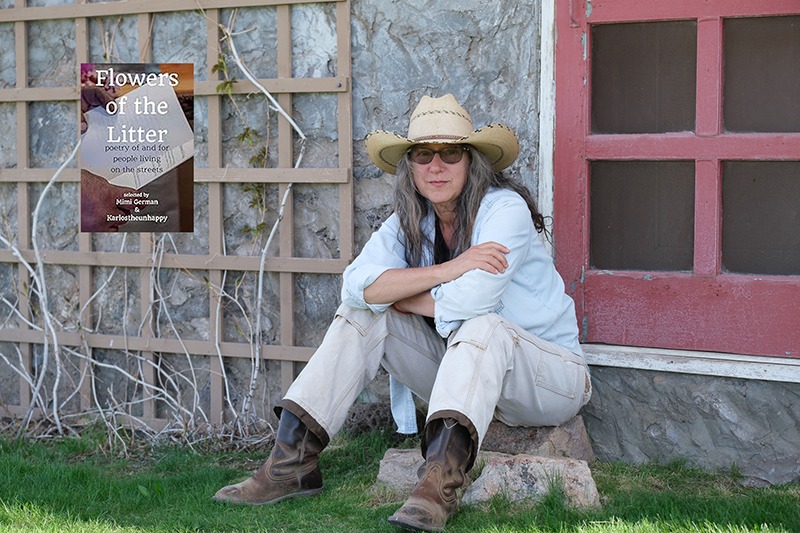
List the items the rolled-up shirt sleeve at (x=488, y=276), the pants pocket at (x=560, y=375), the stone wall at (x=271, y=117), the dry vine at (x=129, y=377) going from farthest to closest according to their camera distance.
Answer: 1. the dry vine at (x=129, y=377)
2. the stone wall at (x=271, y=117)
3. the pants pocket at (x=560, y=375)
4. the rolled-up shirt sleeve at (x=488, y=276)

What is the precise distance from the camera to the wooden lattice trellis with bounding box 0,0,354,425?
4.33 m

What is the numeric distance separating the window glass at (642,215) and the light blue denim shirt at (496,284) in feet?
1.21

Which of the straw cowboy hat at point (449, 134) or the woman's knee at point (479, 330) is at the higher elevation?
the straw cowboy hat at point (449, 134)

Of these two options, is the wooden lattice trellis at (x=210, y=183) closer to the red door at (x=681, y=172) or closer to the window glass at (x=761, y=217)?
the red door at (x=681, y=172)

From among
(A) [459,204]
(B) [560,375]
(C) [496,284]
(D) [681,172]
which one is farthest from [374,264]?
(D) [681,172]

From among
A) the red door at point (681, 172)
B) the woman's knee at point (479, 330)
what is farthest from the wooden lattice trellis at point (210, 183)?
the woman's knee at point (479, 330)

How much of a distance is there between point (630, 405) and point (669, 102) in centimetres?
114

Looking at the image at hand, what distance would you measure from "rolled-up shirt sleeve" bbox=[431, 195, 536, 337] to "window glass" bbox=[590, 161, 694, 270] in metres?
0.54

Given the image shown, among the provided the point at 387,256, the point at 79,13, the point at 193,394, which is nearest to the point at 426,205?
the point at 387,256

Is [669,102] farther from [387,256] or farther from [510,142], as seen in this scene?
[387,256]

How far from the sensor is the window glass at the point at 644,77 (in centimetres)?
380

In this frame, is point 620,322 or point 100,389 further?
point 100,389

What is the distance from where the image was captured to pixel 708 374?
3.75m

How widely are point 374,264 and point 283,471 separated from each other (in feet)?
2.51
